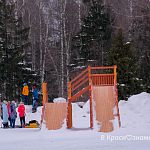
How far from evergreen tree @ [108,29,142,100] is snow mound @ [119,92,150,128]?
4623mm

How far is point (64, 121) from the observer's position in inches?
687

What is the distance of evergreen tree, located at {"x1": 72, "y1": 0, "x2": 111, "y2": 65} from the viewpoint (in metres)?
40.4

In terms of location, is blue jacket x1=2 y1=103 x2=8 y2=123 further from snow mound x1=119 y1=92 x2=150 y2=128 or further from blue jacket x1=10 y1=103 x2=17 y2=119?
snow mound x1=119 y1=92 x2=150 y2=128

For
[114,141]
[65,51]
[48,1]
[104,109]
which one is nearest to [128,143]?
[114,141]

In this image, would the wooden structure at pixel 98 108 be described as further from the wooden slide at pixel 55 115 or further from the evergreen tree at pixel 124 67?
the evergreen tree at pixel 124 67

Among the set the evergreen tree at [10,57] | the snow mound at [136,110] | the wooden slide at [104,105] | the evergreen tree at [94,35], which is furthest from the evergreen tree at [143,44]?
the wooden slide at [104,105]

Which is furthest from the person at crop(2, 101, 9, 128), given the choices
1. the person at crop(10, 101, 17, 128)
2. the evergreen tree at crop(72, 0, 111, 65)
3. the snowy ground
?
the evergreen tree at crop(72, 0, 111, 65)

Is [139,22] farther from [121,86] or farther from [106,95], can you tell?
[106,95]

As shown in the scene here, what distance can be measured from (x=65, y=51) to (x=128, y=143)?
104 ft

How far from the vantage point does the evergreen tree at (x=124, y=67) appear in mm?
29188

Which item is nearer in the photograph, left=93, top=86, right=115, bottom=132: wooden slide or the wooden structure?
left=93, top=86, right=115, bottom=132: wooden slide

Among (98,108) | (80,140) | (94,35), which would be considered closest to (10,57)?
(94,35)

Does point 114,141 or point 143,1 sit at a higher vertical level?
point 143,1

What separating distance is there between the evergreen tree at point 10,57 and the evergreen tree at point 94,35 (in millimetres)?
5943
